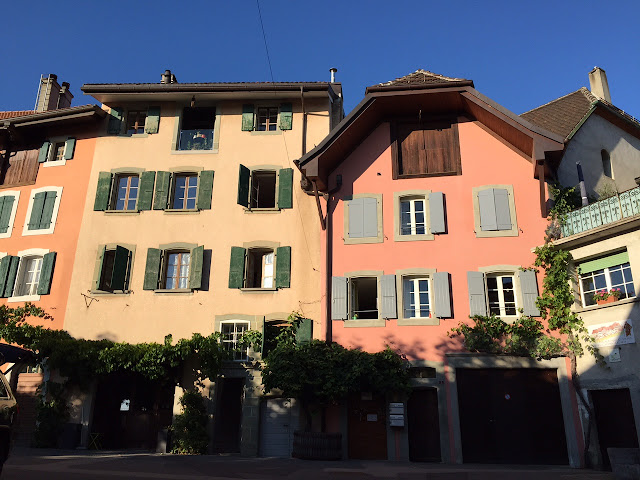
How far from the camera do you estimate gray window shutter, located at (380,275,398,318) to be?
1704 centimetres

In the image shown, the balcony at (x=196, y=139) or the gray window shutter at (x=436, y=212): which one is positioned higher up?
the balcony at (x=196, y=139)

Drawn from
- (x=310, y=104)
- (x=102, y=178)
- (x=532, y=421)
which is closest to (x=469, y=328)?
(x=532, y=421)

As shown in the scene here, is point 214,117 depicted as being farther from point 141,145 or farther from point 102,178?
point 102,178

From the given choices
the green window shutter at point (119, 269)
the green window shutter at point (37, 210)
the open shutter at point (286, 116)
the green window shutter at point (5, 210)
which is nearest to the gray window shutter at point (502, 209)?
the open shutter at point (286, 116)

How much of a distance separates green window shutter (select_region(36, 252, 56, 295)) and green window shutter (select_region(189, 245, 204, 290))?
4.72 meters

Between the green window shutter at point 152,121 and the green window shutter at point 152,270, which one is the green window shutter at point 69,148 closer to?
the green window shutter at point 152,121

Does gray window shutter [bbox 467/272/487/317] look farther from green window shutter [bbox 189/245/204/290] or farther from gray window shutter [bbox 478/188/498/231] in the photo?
green window shutter [bbox 189/245/204/290]

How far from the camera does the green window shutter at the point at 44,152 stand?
21191 mm

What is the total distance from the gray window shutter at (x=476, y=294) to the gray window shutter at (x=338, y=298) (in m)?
3.58

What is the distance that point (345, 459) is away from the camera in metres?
16.0

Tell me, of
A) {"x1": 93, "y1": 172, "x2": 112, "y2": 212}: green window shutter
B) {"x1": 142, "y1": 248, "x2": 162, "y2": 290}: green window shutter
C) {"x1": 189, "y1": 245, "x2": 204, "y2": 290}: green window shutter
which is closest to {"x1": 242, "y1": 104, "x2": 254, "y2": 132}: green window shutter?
{"x1": 189, "y1": 245, "x2": 204, "y2": 290}: green window shutter

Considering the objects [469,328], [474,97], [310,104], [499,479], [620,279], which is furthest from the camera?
[310,104]

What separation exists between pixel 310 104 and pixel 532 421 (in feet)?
40.3

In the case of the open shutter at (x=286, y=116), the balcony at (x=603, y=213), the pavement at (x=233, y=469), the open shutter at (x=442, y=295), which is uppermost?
the open shutter at (x=286, y=116)
